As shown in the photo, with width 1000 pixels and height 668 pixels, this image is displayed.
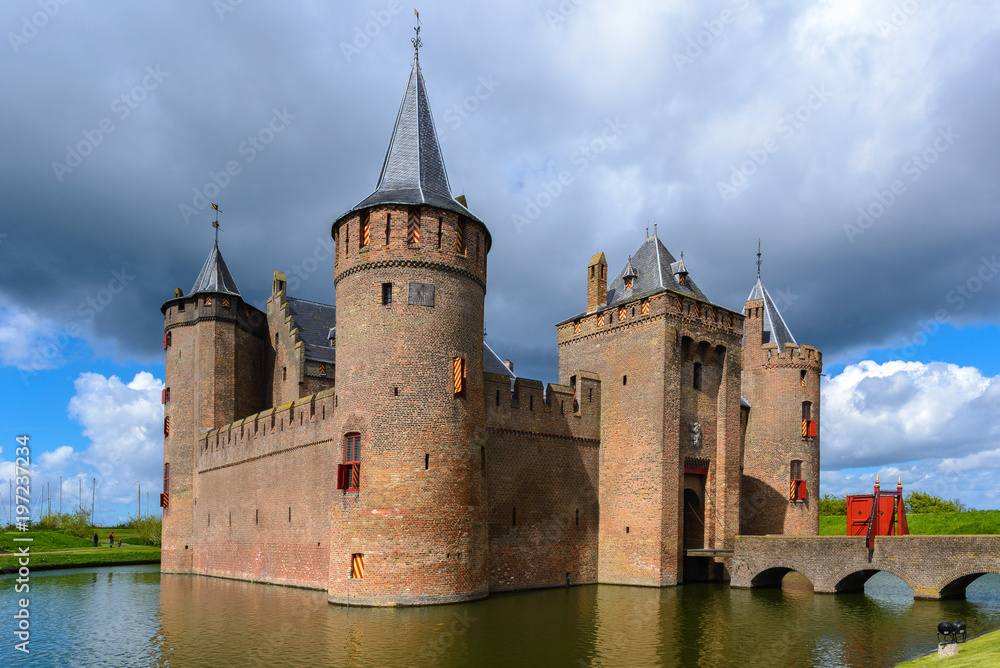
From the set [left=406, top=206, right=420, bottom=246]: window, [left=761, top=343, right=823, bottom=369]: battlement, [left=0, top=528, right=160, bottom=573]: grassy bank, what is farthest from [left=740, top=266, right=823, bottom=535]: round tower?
[left=0, top=528, right=160, bottom=573]: grassy bank

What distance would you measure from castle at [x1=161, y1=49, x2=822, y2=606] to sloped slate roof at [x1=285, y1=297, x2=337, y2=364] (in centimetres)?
10

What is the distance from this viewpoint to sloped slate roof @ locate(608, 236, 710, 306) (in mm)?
26984

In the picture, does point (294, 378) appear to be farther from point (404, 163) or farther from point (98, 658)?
point (98, 658)

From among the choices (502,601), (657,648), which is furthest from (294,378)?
(657,648)

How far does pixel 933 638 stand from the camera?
15438 millimetres

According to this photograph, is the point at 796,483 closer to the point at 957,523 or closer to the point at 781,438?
the point at 781,438

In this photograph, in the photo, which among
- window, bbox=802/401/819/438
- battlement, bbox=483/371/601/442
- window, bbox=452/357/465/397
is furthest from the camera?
window, bbox=802/401/819/438

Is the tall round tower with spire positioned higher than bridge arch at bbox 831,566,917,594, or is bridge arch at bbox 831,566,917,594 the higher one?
the tall round tower with spire

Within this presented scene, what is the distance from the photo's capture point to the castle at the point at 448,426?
20094mm

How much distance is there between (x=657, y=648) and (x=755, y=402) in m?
19.4

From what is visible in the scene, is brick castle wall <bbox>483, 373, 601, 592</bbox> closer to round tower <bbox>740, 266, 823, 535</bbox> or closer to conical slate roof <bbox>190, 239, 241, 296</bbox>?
round tower <bbox>740, 266, 823, 535</bbox>

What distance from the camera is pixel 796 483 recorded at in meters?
30.4

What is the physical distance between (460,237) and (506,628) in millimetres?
10391

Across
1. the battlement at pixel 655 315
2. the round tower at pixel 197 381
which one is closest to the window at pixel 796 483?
the battlement at pixel 655 315
